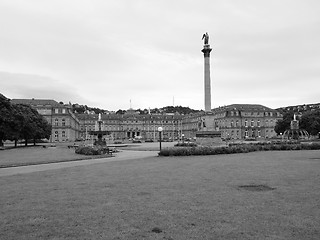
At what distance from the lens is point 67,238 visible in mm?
6562

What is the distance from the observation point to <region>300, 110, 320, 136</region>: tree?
8023cm

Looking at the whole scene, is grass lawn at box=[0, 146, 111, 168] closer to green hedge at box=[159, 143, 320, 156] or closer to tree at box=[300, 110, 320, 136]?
green hedge at box=[159, 143, 320, 156]

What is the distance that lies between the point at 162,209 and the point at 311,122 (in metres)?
83.9

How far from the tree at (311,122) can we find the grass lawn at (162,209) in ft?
246

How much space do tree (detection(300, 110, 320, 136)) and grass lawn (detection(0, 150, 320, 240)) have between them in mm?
74927

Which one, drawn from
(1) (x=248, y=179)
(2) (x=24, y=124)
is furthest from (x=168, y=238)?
(2) (x=24, y=124)

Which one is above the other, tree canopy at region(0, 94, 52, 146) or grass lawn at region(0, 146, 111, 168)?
tree canopy at region(0, 94, 52, 146)

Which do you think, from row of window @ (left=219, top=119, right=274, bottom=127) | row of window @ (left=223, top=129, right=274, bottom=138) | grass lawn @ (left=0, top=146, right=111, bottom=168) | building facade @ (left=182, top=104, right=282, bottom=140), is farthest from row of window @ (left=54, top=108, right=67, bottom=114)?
grass lawn @ (left=0, top=146, right=111, bottom=168)

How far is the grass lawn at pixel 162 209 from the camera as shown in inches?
270

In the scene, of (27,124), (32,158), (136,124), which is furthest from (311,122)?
(136,124)

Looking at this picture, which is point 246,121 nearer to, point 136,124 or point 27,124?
point 136,124

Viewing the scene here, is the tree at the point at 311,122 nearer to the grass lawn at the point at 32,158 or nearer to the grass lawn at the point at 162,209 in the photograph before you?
the grass lawn at the point at 32,158

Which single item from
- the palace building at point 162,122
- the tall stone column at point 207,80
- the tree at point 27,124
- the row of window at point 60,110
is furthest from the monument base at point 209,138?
the row of window at point 60,110

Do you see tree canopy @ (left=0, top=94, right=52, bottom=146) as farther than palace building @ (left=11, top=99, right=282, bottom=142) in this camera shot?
No
